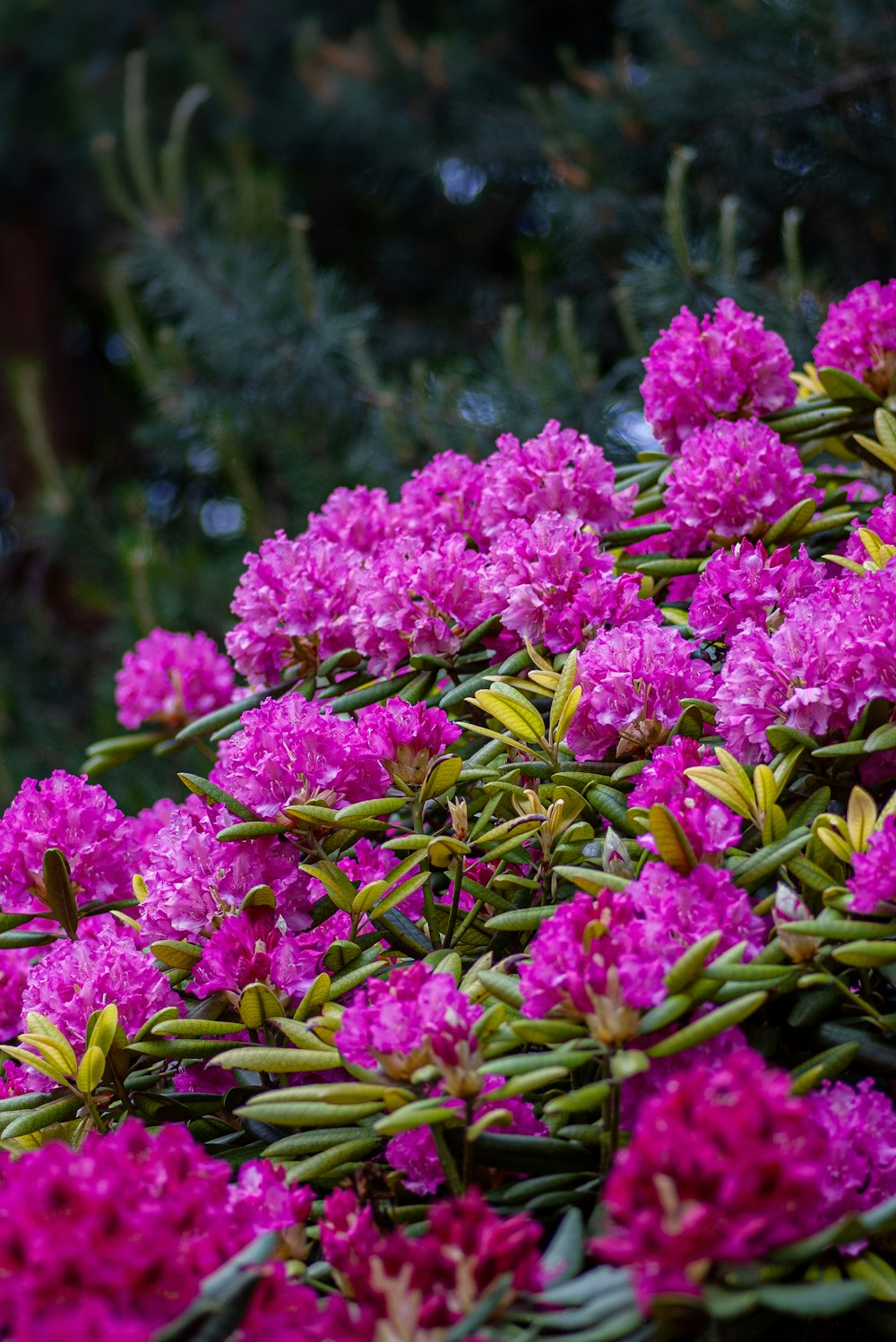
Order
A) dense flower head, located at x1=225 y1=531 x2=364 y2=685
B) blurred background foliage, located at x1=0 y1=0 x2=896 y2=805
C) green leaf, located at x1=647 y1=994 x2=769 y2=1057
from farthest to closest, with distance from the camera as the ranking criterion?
blurred background foliage, located at x1=0 y1=0 x2=896 y2=805 → dense flower head, located at x1=225 y1=531 x2=364 y2=685 → green leaf, located at x1=647 y1=994 x2=769 y2=1057

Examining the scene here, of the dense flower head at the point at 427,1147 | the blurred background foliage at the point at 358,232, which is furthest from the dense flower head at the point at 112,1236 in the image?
the blurred background foliage at the point at 358,232

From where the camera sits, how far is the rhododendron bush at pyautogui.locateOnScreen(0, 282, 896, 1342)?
0.53 meters

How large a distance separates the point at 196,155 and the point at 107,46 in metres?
0.56

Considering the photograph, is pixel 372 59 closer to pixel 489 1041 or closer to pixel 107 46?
pixel 107 46

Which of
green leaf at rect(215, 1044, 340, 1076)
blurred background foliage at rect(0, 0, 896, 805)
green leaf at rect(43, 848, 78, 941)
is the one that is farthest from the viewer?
blurred background foliage at rect(0, 0, 896, 805)

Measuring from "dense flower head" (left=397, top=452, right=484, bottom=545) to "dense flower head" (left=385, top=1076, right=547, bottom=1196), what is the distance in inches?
21.9

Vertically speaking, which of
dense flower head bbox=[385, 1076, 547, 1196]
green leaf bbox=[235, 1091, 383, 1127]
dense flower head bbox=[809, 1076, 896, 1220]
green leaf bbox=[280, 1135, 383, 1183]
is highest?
green leaf bbox=[235, 1091, 383, 1127]

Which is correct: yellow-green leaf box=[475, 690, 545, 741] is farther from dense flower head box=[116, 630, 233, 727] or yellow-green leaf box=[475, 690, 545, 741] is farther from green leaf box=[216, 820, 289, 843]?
dense flower head box=[116, 630, 233, 727]

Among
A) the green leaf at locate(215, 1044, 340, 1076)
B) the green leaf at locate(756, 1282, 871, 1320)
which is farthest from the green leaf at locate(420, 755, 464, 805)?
the green leaf at locate(756, 1282, 871, 1320)

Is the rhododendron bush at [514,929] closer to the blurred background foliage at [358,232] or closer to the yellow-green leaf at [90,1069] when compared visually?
the yellow-green leaf at [90,1069]

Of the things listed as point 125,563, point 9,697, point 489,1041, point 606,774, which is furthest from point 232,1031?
point 9,697

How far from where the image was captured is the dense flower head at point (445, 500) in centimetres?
113

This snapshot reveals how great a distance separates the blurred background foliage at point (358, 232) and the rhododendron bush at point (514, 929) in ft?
2.70

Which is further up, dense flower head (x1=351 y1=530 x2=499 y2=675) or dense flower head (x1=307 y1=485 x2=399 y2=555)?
dense flower head (x1=307 y1=485 x2=399 y2=555)
